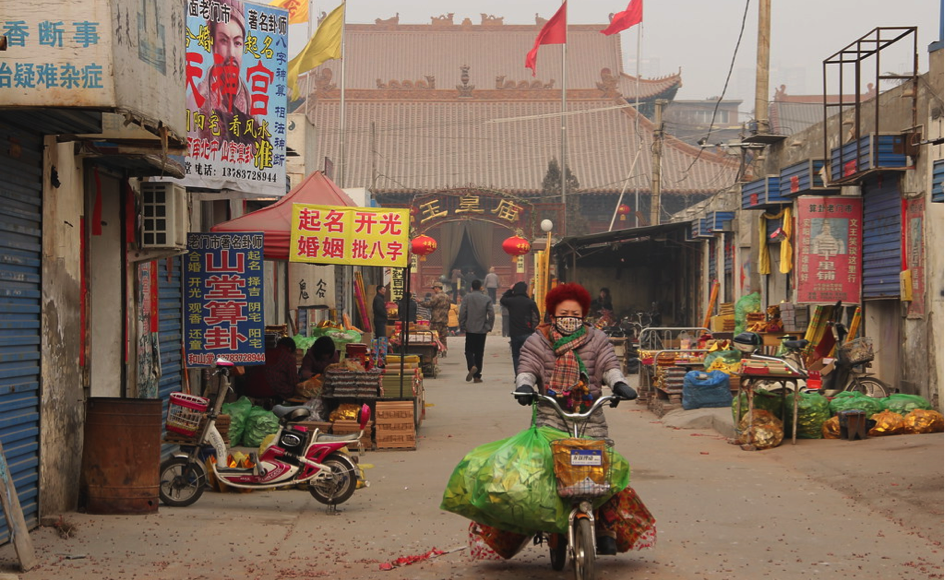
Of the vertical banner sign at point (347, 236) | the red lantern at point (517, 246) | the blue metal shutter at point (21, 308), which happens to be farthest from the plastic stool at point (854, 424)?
the red lantern at point (517, 246)

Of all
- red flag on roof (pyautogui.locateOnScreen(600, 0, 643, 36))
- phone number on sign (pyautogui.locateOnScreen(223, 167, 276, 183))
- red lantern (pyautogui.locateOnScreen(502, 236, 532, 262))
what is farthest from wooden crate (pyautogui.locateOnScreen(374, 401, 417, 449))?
red flag on roof (pyautogui.locateOnScreen(600, 0, 643, 36))

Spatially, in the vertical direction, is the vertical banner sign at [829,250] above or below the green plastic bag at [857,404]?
above

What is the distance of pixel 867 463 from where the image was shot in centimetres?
1107

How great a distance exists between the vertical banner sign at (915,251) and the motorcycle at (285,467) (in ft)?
26.0

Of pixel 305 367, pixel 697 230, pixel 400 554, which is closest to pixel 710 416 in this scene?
pixel 305 367

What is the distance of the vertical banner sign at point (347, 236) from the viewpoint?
12305mm

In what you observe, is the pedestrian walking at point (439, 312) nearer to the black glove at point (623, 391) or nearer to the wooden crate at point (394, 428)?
the wooden crate at point (394, 428)

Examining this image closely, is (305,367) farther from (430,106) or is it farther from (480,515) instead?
(430,106)

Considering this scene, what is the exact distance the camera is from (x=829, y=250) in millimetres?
16406

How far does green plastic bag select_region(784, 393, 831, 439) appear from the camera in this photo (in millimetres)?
12898

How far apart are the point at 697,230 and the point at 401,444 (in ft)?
50.6

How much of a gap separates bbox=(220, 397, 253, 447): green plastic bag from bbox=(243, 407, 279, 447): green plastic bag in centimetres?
6

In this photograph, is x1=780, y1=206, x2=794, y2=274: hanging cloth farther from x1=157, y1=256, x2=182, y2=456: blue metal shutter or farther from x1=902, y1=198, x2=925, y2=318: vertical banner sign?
x1=157, y1=256, x2=182, y2=456: blue metal shutter

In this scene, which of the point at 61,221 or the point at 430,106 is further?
the point at 430,106
